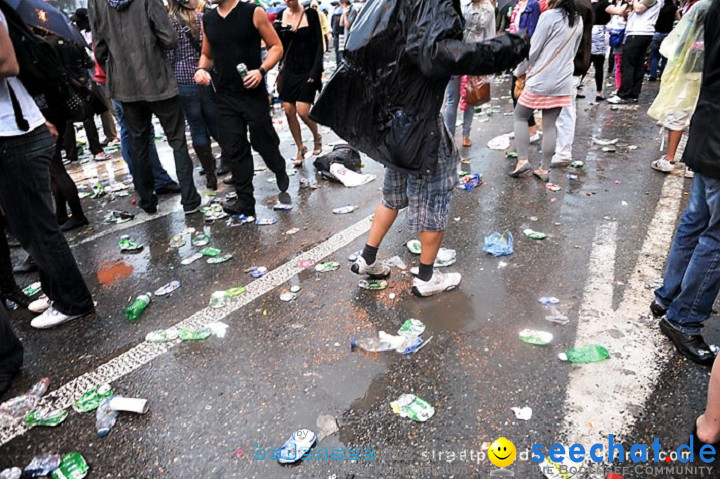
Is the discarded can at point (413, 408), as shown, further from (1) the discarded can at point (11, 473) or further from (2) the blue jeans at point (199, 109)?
(2) the blue jeans at point (199, 109)

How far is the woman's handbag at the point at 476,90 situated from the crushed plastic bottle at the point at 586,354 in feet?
10.7

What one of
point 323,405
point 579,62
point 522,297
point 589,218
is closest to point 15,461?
point 323,405

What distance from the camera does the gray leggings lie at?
4.74 meters

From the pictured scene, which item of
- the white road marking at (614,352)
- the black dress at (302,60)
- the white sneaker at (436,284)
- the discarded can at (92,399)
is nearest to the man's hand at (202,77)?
the black dress at (302,60)

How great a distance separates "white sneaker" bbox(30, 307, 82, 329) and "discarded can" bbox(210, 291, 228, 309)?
3.01ft

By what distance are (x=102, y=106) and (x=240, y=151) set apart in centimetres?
223

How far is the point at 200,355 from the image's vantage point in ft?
8.72

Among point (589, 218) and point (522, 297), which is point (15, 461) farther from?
point (589, 218)

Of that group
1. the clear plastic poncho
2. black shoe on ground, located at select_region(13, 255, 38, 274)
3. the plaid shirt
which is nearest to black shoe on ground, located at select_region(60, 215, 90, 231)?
black shoe on ground, located at select_region(13, 255, 38, 274)

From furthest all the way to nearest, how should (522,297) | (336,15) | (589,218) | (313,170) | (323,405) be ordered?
(336,15), (313,170), (589,218), (522,297), (323,405)

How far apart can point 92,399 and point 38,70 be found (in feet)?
6.30

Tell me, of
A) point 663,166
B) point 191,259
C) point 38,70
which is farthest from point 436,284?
point 663,166

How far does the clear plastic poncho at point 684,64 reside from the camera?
10.1 ft

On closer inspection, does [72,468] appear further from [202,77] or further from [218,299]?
[202,77]
